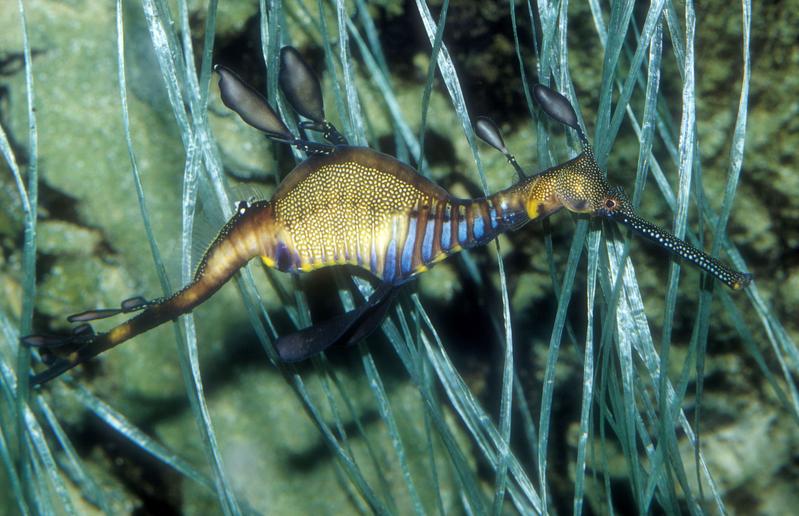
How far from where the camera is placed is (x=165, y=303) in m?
1.76

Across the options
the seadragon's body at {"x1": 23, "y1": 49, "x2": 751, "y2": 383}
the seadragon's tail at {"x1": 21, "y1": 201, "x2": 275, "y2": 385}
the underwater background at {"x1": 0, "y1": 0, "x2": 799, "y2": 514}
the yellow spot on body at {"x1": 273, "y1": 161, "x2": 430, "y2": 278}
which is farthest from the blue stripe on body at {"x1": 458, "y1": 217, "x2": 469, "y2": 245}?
the seadragon's tail at {"x1": 21, "y1": 201, "x2": 275, "y2": 385}

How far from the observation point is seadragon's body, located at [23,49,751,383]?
1.65 m

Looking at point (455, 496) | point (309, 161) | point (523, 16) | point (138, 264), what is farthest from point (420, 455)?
point (523, 16)

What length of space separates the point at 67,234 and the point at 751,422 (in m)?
3.40

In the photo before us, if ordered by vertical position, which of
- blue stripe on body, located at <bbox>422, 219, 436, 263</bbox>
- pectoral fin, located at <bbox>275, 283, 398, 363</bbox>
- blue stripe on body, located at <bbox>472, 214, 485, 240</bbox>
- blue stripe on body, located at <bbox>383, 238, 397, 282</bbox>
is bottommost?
pectoral fin, located at <bbox>275, 283, 398, 363</bbox>

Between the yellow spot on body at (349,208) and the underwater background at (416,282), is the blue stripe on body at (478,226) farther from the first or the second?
the underwater background at (416,282)

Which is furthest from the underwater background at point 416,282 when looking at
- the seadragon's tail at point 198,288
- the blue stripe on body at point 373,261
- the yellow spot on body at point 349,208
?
the blue stripe on body at point 373,261

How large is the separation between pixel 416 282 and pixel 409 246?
477 mm

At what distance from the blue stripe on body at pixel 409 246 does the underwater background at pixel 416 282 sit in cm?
45

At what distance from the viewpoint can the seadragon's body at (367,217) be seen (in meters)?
1.65

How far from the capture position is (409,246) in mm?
1700

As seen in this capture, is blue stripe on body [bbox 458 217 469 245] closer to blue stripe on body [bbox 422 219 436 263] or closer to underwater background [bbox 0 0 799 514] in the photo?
blue stripe on body [bbox 422 219 436 263]

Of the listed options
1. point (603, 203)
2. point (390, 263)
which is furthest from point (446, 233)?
point (603, 203)

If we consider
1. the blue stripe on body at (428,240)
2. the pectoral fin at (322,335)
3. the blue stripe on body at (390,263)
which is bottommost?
the pectoral fin at (322,335)
